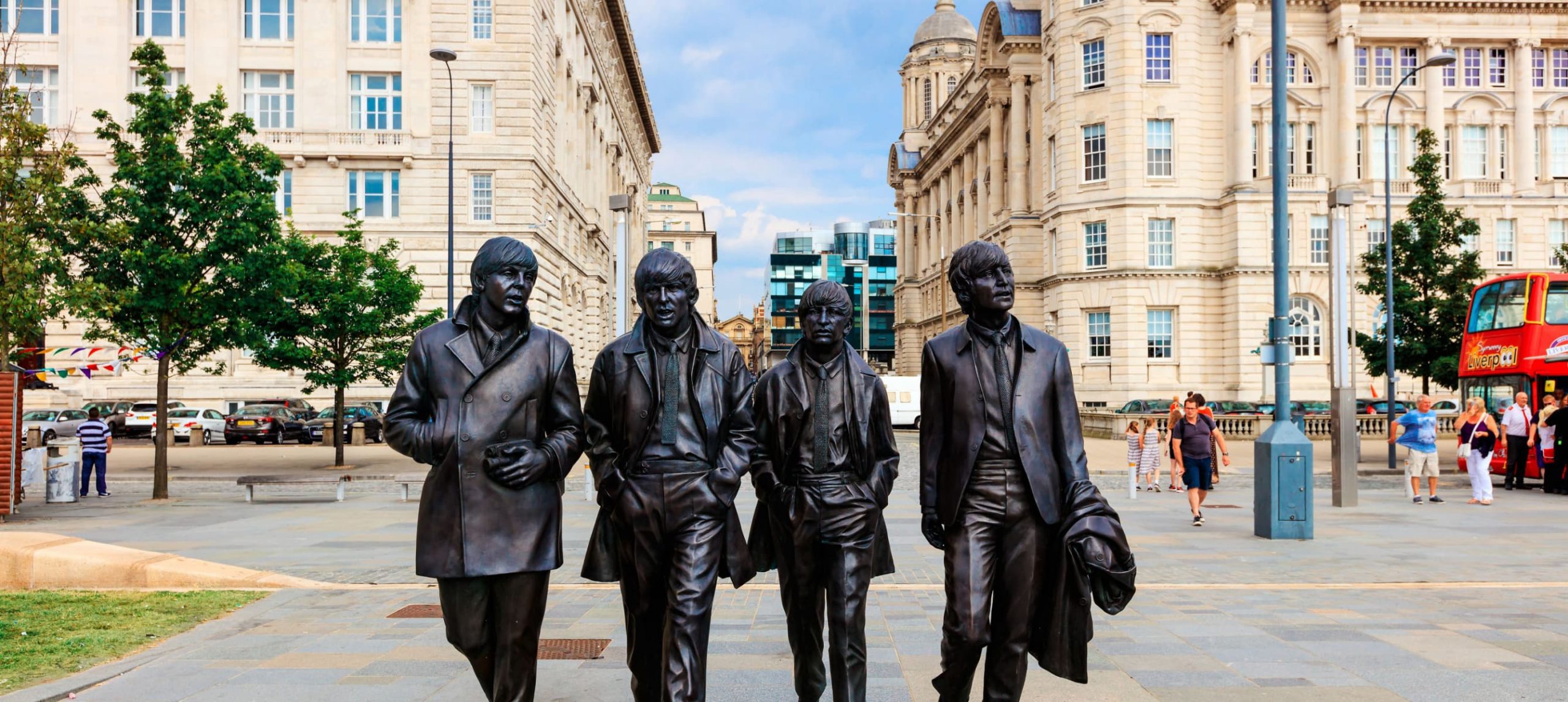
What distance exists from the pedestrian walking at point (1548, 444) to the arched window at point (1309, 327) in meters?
28.8

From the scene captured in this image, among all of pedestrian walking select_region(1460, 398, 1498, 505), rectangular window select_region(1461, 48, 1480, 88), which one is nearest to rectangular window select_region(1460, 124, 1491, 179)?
rectangular window select_region(1461, 48, 1480, 88)

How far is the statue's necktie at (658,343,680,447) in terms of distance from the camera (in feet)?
15.4

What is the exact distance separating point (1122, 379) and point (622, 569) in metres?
46.7

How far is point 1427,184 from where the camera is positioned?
26.3 meters

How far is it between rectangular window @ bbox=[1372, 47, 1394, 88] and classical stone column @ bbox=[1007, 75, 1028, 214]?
15.9 metres

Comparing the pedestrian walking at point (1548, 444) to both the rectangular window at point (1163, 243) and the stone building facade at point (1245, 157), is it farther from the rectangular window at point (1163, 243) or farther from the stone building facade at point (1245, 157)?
the rectangular window at point (1163, 243)

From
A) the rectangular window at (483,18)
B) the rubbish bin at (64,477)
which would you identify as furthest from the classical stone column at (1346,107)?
the rubbish bin at (64,477)

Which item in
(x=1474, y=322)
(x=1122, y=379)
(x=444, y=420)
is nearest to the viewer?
(x=444, y=420)

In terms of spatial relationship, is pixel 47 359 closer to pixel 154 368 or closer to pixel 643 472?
pixel 154 368

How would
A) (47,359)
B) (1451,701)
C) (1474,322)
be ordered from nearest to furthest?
(1451,701) < (1474,322) < (47,359)

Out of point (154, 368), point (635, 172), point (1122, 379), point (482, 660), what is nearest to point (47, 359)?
point (154, 368)

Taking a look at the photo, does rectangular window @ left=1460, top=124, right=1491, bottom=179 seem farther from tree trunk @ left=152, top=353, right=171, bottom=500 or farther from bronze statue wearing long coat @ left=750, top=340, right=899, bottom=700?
bronze statue wearing long coat @ left=750, top=340, right=899, bottom=700

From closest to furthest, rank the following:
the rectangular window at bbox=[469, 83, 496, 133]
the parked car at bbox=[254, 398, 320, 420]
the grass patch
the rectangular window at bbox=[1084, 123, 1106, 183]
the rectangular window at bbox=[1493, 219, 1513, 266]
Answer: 1. the grass patch
2. the parked car at bbox=[254, 398, 320, 420]
3. the rectangular window at bbox=[469, 83, 496, 133]
4. the rectangular window at bbox=[1084, 123, 1106, 183]
5. the rectangular window at bbox=[1493, 219, 1513, 266]

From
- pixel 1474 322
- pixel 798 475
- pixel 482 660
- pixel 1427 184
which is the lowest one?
pixel 482 660
